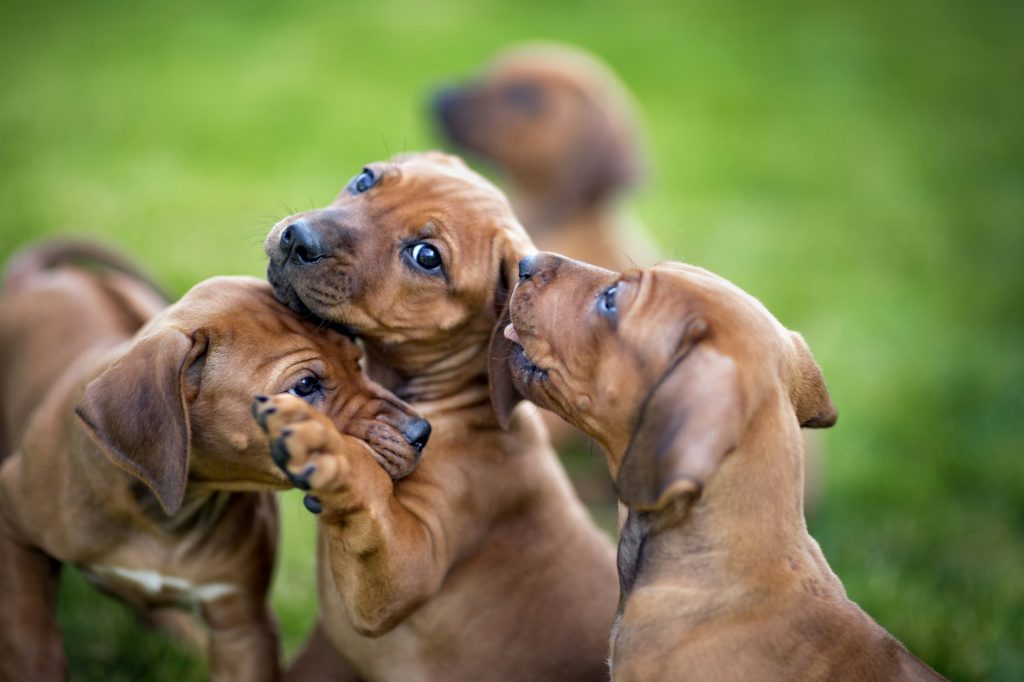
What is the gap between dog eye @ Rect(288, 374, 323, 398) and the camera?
15.4ft

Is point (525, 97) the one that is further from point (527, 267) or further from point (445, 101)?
point (527, 267)

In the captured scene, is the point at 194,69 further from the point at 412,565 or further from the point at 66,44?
the point at 412,565

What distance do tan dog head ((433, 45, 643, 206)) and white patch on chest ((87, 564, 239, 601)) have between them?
5496mm

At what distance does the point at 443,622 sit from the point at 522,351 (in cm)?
131

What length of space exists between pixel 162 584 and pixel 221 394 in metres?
0.98

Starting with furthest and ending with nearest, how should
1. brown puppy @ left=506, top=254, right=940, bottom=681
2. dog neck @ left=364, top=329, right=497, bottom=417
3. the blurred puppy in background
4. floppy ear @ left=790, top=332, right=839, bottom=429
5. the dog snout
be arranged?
the dog snout < the blurred puppy in background < dog neck @ left=364, top=329, right=497, bottom=417 < floppy ear @ left=790, top=332, right=839, bottom=429 < brown puppy @ left=506, top=254, right=940, bottom=681

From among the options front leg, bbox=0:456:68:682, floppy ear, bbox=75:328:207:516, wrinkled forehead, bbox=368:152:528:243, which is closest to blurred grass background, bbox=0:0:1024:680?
front leg, bbox=0:456:68:682

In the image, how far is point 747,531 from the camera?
13.7 feet

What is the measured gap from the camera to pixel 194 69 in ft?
42.9

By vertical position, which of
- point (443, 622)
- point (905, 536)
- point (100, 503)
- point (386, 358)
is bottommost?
point (905, 536)

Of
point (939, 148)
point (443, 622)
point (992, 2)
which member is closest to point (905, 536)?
point (443, 622)

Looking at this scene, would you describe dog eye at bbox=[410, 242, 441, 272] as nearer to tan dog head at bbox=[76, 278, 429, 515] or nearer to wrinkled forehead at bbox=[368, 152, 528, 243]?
wrinkled forehead at bbox=[368, 152, 528, 243]

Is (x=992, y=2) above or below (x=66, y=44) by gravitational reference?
above

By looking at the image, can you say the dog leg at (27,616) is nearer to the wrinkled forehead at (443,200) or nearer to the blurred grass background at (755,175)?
the blurred grass background at (755,175)
